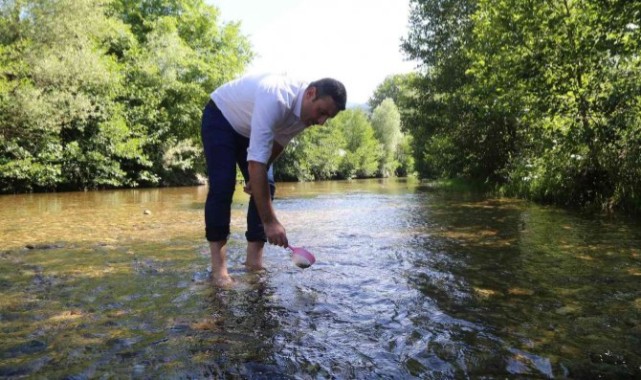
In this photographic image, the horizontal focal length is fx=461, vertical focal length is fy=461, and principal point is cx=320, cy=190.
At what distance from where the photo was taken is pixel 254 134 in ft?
10.7

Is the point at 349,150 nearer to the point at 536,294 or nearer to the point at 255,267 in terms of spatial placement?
the point at 255,267

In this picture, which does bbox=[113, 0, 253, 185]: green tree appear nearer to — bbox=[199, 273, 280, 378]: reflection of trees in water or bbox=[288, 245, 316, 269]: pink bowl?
bbox=[288, 245, 316, 269]: pink bowl

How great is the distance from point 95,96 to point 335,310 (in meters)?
22.8

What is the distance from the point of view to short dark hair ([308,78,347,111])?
3.25 metres

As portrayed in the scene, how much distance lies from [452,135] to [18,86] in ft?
57.2

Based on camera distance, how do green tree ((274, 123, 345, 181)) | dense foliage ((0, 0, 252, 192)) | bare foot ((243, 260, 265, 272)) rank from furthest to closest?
green tree ((274, 123, 345, 181))
dense foliage ((0, 0, 252, 192))
bare foot ((243, 260, 265, 272))

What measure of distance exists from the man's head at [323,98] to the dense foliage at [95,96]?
17578 mm

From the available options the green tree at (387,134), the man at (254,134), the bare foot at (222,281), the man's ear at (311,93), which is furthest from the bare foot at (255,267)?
the green tree at (387,134)

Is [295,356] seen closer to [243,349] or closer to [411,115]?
[243,349]

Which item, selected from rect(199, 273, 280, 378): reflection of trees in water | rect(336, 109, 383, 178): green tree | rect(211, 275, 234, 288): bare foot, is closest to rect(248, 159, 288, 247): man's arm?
rect(199, 273, 280, 378): reflection of trees in water

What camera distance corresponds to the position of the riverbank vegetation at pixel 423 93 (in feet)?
28.0

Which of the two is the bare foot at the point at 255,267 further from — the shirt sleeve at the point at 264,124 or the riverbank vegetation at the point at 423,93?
the riverbank vegetation at the point at 423,93

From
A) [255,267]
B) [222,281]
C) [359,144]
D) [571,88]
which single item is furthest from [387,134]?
[222,281]

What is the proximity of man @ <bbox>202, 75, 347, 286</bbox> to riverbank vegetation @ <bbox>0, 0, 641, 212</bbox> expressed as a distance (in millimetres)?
5874
